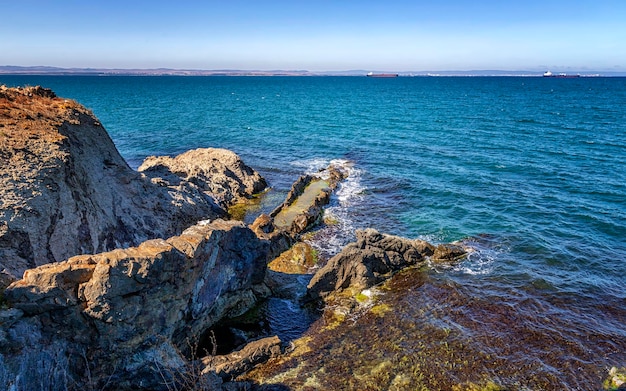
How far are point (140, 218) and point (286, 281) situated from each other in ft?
32.8

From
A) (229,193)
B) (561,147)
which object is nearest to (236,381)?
(229,193)

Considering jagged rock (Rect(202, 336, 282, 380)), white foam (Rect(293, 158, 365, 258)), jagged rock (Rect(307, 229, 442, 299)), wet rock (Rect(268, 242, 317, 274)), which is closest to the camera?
jagged rock (Rect(202, 336, 282, 380))

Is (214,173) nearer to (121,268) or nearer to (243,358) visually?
(243,358)

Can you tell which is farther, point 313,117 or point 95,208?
point 313,117

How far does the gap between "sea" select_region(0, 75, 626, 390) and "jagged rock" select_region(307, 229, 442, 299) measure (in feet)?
4.25

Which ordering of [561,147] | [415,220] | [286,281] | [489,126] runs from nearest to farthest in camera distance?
1. [286,281]
2. [415,220]
3. [561,147]
4. [489,126]

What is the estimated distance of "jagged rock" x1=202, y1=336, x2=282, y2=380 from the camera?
14934 millimetres

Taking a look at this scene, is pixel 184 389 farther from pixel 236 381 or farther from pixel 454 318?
pixel 454 318

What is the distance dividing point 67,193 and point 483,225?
28.6 meters

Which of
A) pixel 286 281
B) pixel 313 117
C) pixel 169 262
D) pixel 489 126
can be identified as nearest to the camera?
pixel 169 262

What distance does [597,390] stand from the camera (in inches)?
598

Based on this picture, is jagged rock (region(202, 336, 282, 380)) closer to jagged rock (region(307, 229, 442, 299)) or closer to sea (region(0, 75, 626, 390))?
sea (region(0, 75, 626, 390))

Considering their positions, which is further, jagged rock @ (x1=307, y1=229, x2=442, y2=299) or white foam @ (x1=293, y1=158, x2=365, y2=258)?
white foam @ (x1=293, y1=158, x2=365, y2=258)

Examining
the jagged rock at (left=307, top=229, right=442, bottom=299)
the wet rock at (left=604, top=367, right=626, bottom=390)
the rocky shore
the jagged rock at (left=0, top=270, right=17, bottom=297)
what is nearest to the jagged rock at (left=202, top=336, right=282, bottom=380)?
the rocky shore
